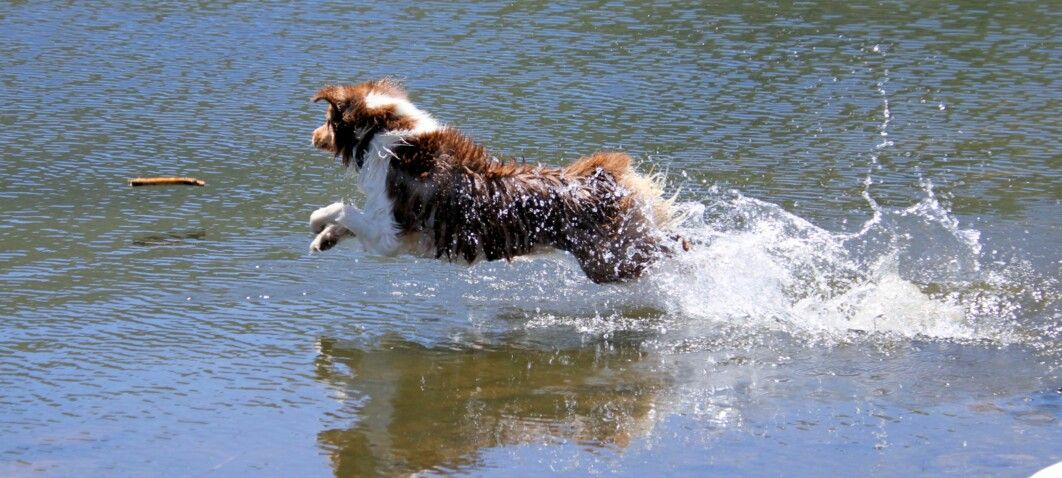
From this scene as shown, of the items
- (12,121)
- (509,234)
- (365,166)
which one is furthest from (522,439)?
(12,121)

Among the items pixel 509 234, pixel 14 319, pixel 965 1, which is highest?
pixel 965 1

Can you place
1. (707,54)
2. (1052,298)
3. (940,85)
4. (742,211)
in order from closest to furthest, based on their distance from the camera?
(1052,298) < (742,211) < (940,85) < (707,54)

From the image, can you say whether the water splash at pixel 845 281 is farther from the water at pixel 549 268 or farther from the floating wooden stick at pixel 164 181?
the floating wooden stick at pixel 164 181

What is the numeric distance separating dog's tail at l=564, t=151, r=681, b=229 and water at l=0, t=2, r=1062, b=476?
313 millimetres

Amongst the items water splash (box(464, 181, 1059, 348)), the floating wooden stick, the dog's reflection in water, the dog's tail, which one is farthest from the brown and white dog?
the floating wooden stick

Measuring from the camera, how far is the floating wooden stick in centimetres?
848

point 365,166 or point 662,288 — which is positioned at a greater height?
point 365,166

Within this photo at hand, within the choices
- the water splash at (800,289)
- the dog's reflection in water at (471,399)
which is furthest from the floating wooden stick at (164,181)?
the dog's reflection in water at (471,399)

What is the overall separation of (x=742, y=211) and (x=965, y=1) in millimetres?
6787

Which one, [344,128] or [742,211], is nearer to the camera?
[344,128]

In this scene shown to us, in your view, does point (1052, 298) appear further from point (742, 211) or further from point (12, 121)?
point (12, 121)

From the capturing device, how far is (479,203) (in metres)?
6.90

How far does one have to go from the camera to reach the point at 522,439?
5305 millimetres

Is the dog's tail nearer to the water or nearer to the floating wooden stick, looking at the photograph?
the water
